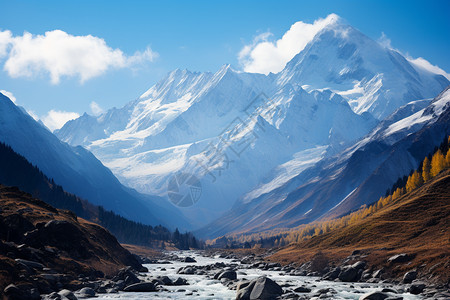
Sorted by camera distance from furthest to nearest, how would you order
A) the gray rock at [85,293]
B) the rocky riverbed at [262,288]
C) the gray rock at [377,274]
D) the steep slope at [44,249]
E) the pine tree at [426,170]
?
the pine tree at [426,170] → the gray rock at [377,274] → the gray rock at [85,293] → the rocky riverbed at [262,288] → the steep slope at [44,249]

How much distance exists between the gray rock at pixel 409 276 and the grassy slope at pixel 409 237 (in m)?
1.17

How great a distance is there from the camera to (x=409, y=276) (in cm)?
6706

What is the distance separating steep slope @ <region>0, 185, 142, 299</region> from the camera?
54.5m

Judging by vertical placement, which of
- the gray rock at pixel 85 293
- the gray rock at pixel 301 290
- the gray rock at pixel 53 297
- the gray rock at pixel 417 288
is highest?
the gray rock at pixel 53 297

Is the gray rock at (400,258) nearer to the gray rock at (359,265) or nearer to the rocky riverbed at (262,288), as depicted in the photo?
the rocky riverbed at (262,288)

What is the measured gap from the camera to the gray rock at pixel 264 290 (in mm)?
55912

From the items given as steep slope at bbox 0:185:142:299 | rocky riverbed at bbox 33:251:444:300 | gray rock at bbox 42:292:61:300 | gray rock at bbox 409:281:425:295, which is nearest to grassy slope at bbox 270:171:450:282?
gray rock at bbox 409:281:425:295

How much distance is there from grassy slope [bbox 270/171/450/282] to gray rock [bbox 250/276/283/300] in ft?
79.0

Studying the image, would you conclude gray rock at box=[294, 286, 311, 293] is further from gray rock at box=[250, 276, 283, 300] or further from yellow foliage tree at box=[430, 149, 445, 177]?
yellow foliage tree at box=[430, 149, 445, 177]

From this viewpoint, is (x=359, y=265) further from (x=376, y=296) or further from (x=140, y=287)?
(x=140, y=287)

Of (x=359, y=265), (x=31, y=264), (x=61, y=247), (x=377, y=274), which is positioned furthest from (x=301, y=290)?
(x=61, y=247)

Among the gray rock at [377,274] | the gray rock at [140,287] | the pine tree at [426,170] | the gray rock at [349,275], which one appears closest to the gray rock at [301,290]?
the gray rock at [349,275]

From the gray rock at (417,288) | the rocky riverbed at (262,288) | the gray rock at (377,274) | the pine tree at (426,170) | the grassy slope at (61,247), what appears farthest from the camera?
the pine tree at (426,170)

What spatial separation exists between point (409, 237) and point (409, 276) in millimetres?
28379
